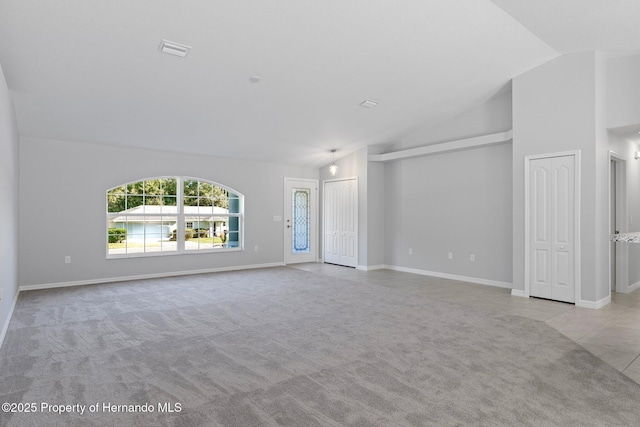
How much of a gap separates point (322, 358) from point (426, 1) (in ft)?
11.1

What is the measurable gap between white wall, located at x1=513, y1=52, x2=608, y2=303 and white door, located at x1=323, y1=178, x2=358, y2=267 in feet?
11.8

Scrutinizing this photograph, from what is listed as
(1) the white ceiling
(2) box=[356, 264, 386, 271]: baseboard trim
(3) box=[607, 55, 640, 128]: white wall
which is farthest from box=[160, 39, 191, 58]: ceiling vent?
(2) box=[356, 264, 386, 271]: baseboard trim

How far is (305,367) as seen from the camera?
288 cm

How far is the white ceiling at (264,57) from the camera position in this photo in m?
3.43

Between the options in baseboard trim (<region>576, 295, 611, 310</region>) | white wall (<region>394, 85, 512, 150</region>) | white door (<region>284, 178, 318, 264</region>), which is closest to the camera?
baseboard trim (<region>576, 295, 611, 310</region>)

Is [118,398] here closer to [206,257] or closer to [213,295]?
[213,295]

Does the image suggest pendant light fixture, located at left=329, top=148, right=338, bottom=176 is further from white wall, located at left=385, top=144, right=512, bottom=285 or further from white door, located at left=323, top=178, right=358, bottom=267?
white wall, located at left=385, top=144, right=512, bottom=285

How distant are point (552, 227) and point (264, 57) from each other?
168 inches

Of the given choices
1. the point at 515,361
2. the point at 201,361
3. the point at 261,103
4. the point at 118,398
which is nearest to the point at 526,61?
the point at 261,103

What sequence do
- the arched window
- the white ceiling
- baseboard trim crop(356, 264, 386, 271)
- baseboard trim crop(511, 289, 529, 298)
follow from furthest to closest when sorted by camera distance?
1. baseboard trim crop(356, 264, 386, 271)
2. the arched window
3. baseboard trim crop(511, 289, 529, 298)
4. the white ceiling

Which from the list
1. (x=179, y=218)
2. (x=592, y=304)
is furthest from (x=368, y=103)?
(x=179, y=218)

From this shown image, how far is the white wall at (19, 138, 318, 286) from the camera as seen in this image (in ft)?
18.9

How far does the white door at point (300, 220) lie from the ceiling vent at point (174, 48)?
488cm

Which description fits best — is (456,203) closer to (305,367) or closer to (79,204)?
(305,367)
